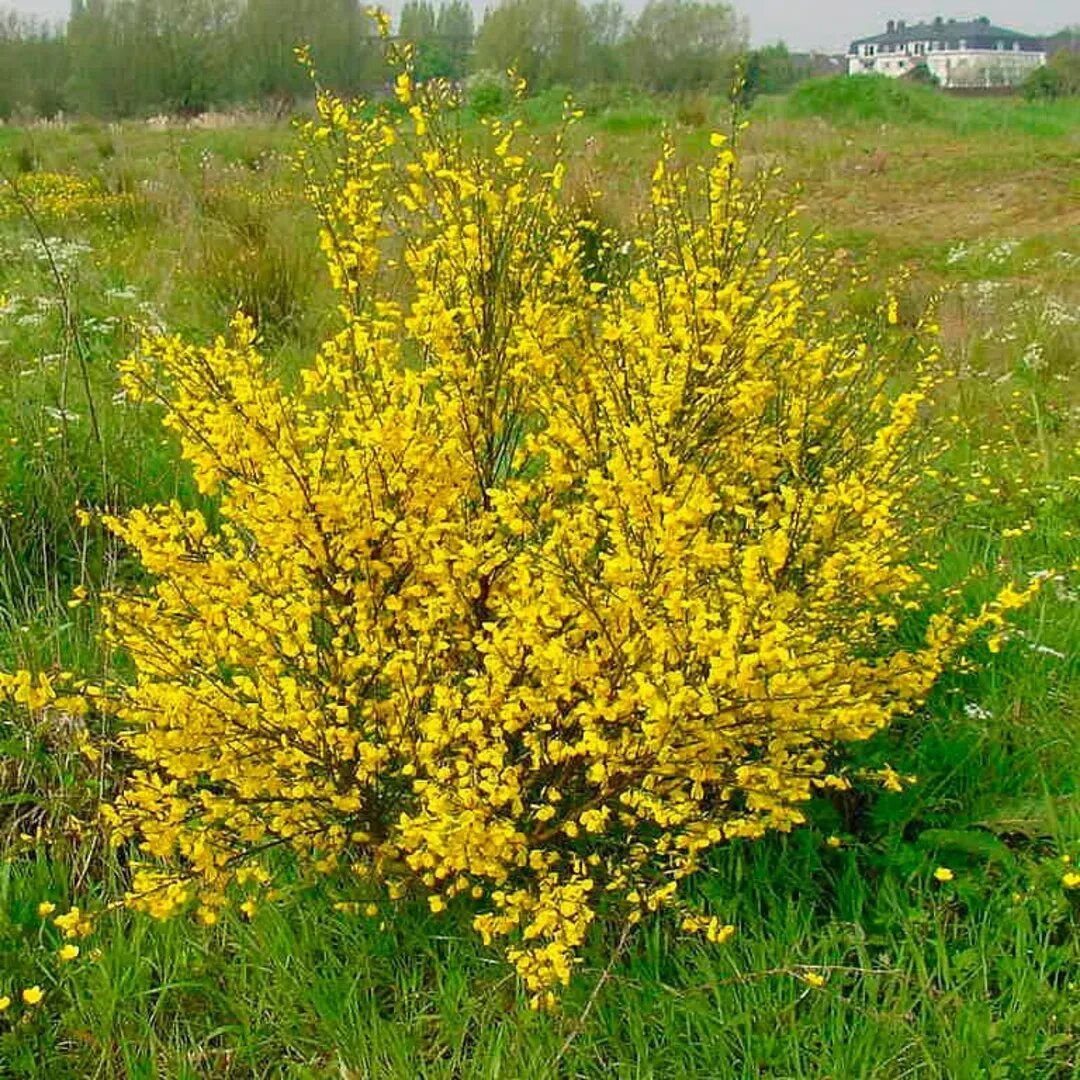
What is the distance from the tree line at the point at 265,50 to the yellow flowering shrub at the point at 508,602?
30.4 metres

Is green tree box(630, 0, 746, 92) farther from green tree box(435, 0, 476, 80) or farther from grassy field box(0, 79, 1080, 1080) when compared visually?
grassy field box(0, 79, 1080, 1080)

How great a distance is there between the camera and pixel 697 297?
7.89ft

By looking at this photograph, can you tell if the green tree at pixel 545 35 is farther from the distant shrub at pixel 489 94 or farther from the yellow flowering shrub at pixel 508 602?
the yellow flowering shrub at pixel 508 602

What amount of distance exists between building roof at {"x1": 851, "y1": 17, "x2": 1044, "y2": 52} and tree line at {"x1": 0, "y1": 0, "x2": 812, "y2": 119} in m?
81.1

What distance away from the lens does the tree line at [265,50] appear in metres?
32.7

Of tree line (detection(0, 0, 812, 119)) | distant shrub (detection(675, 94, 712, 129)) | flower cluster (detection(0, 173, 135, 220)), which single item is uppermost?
tree line (detection(0, 0, 812, 119))

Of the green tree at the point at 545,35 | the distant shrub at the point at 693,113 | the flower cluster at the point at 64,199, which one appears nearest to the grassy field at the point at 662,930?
the flower cluster at the point at 64,199

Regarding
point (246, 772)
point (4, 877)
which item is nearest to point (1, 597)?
point (4, 877)

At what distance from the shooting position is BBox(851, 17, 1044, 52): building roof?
105250 mm

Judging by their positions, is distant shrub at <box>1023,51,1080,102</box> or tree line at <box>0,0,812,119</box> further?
tree line at <box>0,0,812,119</box>

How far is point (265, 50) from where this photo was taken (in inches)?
Result: 1406

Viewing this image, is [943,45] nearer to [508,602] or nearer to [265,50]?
[265,50]

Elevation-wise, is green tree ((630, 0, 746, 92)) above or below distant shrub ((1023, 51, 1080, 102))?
above

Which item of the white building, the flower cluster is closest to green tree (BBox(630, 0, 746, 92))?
the flower cluster
